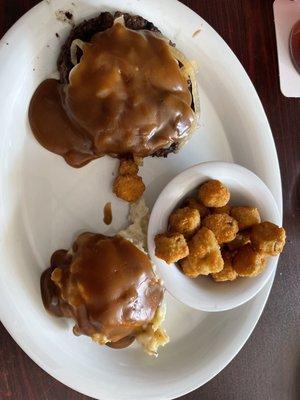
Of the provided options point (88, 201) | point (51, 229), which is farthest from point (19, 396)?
point (88, 201)

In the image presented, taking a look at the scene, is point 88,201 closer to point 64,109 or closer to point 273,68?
point 64,109

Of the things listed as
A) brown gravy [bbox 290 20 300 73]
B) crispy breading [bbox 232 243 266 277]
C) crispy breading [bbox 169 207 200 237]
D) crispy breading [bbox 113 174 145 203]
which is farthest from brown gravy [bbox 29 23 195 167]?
brown gravy [bbox 290 20 300 73]

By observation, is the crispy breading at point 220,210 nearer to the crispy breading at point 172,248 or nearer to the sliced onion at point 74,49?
the crispy breading at point 172,248

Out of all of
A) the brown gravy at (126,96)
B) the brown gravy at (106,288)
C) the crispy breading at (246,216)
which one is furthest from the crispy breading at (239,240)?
the brown gravy at (126,96)

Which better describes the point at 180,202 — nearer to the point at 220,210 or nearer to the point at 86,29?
the point at 220,210

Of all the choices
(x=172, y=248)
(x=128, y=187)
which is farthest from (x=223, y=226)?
(x=128, y=187)

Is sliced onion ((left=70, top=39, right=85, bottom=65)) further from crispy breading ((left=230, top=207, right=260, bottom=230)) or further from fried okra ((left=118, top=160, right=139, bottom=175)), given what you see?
crispy breading ((left=230, top=207, right=260, bottom=230))
